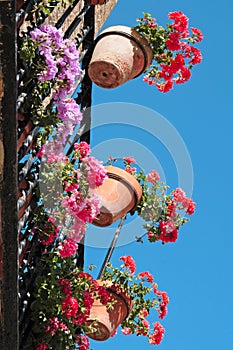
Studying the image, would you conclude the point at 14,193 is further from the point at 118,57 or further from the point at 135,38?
the point at 135,38

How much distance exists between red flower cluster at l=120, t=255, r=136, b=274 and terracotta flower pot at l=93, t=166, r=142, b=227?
0.46 meters

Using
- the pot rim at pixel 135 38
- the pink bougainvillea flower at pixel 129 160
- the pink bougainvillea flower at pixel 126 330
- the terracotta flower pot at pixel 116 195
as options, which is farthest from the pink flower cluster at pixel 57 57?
the pink bougainvillea flower at pixel 126 330

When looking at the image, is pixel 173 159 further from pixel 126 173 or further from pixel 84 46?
pixel 84 46

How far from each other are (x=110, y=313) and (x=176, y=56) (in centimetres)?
245

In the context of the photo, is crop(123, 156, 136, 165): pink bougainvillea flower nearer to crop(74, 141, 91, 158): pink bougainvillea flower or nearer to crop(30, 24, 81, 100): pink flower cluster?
crop(74, 141, 91, 158): pink bougainvillea flower

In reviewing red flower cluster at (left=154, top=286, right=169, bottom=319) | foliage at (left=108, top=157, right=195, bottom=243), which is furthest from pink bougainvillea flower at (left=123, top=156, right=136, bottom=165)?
red flower cluster at (left=154, top=286, right=169, bottom=319)

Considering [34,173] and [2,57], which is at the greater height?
[34,173]

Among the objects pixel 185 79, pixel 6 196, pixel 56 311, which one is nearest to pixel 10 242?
pixel 6 196

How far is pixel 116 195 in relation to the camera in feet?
23.5

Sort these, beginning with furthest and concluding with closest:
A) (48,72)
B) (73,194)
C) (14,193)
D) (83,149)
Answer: (83,149) → (73,194) → (48,72) → (14,193)

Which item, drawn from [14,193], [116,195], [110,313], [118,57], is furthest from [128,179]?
[14,193]

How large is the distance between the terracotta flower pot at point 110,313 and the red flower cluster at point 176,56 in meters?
1.96

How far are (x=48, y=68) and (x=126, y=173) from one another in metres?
1.74

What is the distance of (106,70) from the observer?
279 inches
